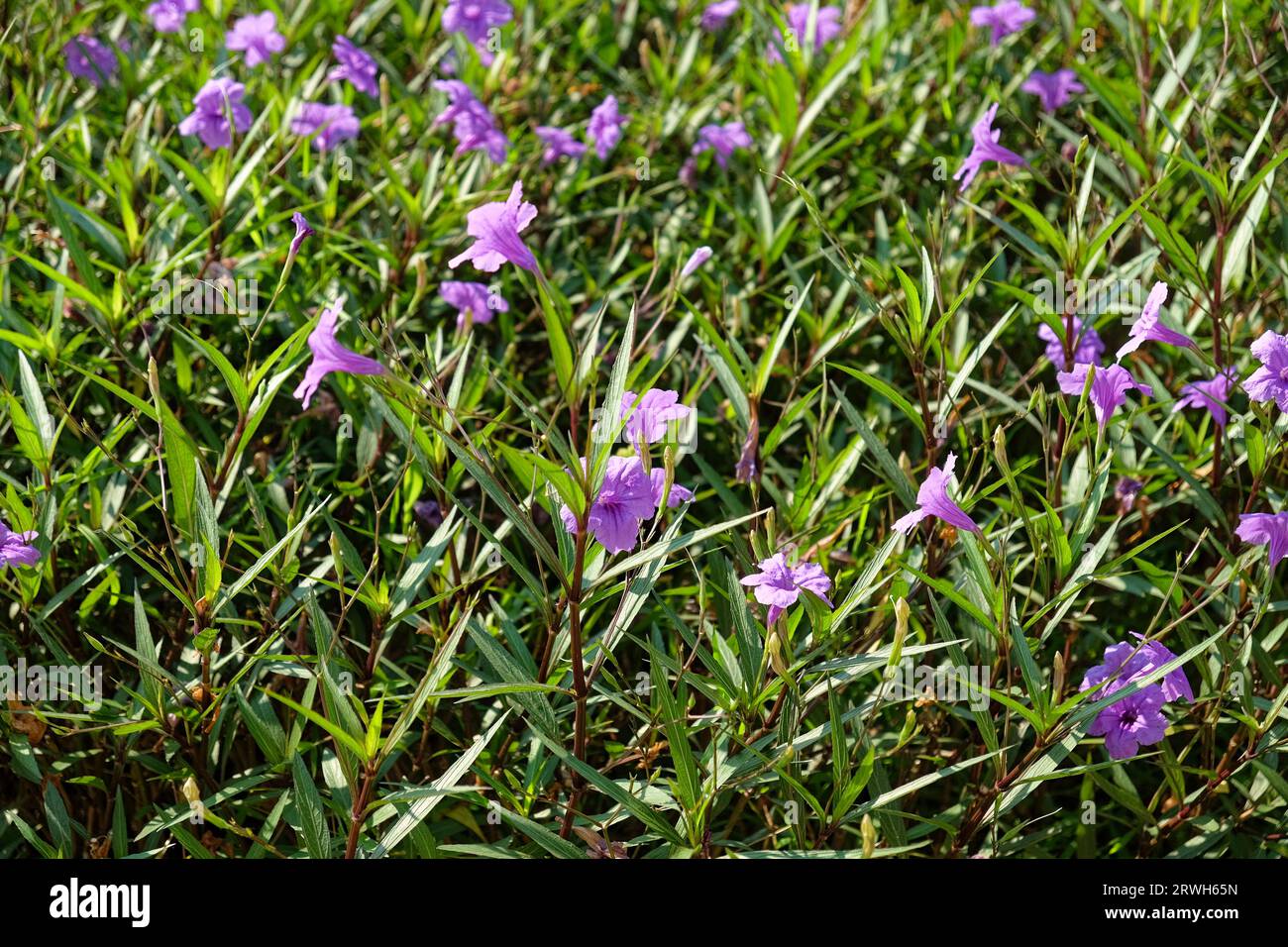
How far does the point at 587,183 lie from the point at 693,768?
1.28 metres

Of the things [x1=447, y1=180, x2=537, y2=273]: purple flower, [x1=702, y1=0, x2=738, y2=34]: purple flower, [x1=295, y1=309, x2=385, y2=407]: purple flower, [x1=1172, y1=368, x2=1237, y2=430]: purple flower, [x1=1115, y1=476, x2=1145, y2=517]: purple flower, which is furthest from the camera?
[x1=702, y1=0, x2=738, y2=34]: purple flower

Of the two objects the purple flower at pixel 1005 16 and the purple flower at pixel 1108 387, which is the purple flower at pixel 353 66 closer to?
the purple flower at pixel 1005 16

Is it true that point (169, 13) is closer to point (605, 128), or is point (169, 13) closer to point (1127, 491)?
point (605, 128)

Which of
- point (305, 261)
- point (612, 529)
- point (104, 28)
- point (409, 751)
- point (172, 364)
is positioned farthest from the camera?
point (104, 28)

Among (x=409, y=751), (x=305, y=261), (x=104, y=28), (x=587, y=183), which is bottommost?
(x=409, y=751)

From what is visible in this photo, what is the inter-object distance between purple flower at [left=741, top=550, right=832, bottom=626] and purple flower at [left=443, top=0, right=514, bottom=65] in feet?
4.96

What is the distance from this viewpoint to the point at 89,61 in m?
2.36

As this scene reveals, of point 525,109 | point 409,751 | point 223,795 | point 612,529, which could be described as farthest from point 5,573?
point 525,109

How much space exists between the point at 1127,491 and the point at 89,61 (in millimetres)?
2111

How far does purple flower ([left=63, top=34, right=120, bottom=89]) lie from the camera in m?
2.35

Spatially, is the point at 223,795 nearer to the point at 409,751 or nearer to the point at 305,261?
the point at 409,751

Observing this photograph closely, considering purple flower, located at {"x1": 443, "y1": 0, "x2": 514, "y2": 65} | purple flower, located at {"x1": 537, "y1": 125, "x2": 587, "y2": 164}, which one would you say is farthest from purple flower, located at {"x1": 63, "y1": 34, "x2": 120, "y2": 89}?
purple flower, located at {"x1": 537, "y1": 125, "x2": 587, "y2": 164}

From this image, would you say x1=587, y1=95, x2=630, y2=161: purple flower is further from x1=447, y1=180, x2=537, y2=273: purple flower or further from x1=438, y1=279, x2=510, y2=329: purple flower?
x1=447, y1=180, x2=537, y2=273: purple flower

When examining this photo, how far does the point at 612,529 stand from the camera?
3.78 ft
